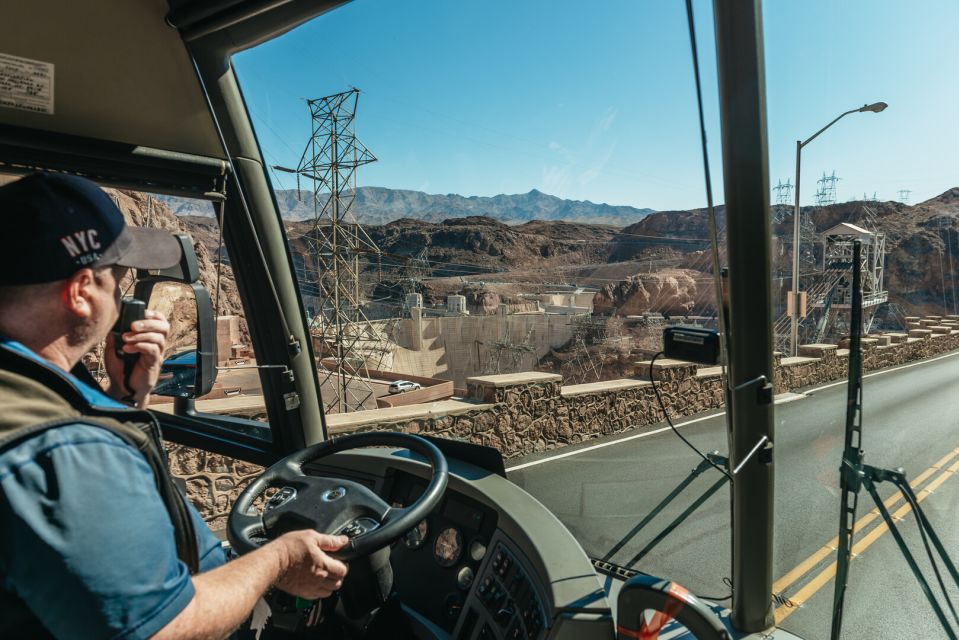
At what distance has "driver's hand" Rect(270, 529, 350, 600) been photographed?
4.05ft

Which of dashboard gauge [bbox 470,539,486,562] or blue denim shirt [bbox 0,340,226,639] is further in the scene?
dashboard gauge [bbox 470,539,486,562]

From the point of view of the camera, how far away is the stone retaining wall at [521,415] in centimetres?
238

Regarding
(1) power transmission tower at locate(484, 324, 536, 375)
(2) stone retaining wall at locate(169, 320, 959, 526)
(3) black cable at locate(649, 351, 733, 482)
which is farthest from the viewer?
(1) power transmission tower at locate(484, 324, 536, 375)

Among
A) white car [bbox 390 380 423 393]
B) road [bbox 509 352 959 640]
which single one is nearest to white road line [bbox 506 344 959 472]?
road [bbox 509 352 959 640]

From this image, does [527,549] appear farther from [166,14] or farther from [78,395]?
[166,14]

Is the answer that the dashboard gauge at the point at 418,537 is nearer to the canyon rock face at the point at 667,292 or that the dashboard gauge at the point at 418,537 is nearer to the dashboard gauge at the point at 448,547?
the dashboard gauge at the point at 448,547

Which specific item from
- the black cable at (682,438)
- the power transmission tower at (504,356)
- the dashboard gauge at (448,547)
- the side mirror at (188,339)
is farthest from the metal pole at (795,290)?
the power transmission tower at (504,356)

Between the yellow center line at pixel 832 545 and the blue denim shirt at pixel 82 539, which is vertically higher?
the blue denim shirt at pixel 82 539

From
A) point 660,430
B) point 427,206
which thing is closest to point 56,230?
point 660,430

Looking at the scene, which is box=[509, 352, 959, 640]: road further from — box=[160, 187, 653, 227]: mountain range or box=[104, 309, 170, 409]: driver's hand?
box=[104, 309, 170, 409]: driver's hand

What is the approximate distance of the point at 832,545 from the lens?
1569 millimetres

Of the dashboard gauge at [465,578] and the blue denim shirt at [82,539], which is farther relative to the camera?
the dashboard gauge at [465,578]

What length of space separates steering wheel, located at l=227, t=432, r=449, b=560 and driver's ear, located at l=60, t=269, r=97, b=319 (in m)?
0.76

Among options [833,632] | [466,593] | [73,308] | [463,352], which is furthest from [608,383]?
[463,352]
